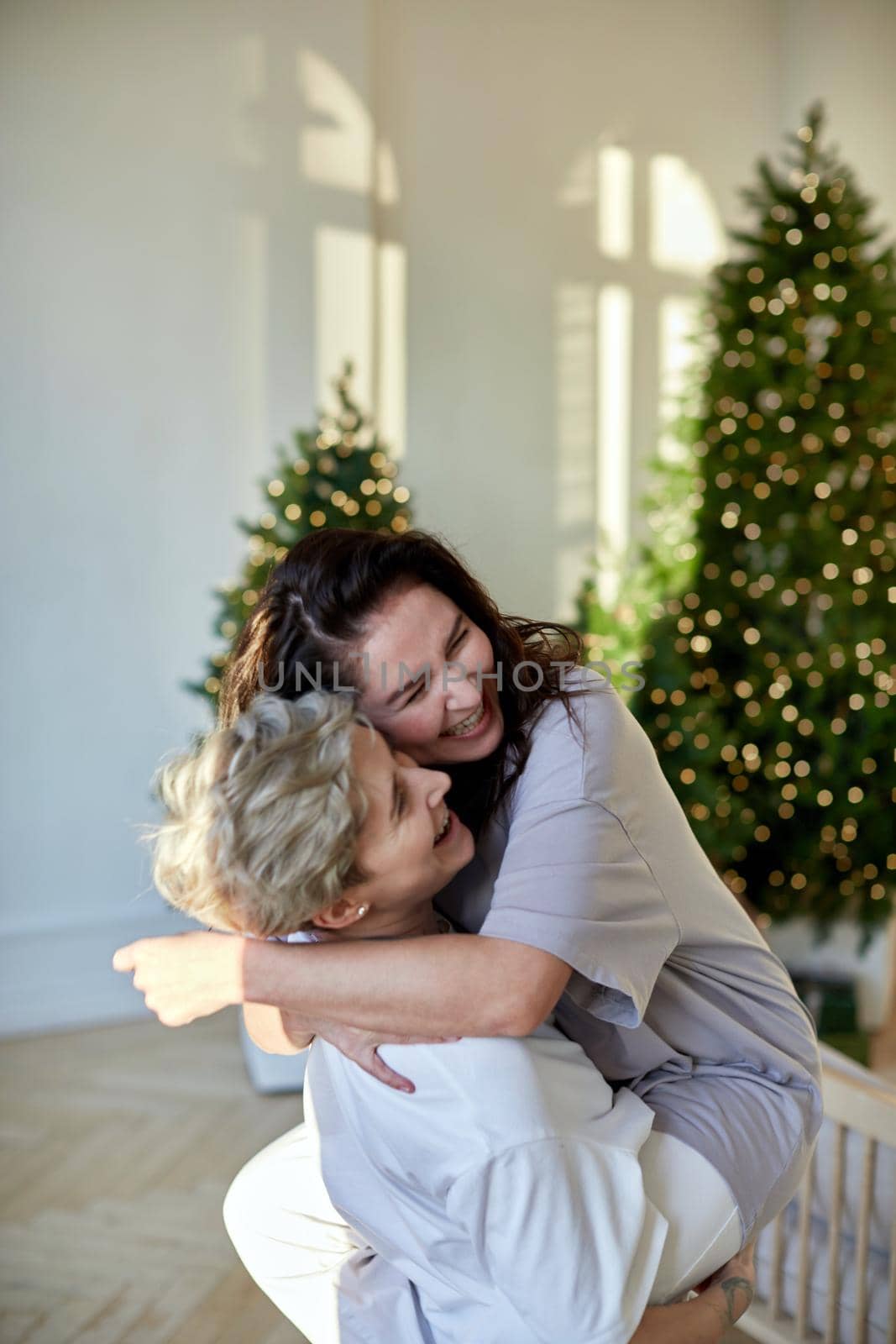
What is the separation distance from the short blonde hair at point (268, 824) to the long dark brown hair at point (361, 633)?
247mm

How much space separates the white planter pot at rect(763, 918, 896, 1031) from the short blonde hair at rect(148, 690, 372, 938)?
121 inches

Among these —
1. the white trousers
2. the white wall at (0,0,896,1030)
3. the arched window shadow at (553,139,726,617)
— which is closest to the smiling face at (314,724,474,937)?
Answer: the white trousers

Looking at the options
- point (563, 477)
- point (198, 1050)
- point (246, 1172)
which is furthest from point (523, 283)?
point (246, 1172)

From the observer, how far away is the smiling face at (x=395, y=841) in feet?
4.30

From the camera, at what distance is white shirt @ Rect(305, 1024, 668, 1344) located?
1.20m

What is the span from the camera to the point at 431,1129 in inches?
49.3

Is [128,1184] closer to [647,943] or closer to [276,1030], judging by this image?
[276,1030]

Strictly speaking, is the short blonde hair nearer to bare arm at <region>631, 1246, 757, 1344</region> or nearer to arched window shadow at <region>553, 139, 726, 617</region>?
bare arm at <region>631, 1246, 757, 1344</region>

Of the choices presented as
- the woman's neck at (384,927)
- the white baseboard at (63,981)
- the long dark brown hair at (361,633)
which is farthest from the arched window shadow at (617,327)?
the woman's neck at (384,927)

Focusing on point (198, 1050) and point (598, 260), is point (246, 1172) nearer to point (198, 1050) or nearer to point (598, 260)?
point (198, 1050)

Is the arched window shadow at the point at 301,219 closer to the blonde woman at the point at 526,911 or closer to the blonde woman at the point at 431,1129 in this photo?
the blonde woman at the point at 526,911

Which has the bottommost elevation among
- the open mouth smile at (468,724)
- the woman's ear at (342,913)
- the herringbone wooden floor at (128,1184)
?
the herringbone wooden floor at (128,1184)

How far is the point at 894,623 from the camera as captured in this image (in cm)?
397

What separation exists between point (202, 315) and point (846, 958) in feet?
10.2
